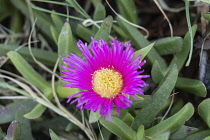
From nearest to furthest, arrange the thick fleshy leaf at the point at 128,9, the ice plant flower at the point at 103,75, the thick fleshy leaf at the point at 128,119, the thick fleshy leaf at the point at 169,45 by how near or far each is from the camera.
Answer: the ice plant flower at the point at 103,75, the thick fleshy leaf at the point at 128,119, the thick fleshy leaf at the point at 169,45, the thick fleshy leaf at the point at 128,9

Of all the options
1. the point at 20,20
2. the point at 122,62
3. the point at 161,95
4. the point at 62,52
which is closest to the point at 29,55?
the point at 62,52

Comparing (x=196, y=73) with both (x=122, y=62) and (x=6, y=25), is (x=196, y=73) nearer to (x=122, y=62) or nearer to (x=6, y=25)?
(x=122, y=62)

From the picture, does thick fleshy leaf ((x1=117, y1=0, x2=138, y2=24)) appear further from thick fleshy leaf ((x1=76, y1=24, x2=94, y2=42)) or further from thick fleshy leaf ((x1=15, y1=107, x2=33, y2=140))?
thick fleshy leaf ((x1=15, y1=107, x2=33, y2=140))

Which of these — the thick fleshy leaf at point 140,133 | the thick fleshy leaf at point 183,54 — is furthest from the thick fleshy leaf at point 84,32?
the thick fleshy leaf at point 140,133

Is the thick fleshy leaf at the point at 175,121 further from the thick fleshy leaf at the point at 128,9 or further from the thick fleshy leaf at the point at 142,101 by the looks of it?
the thick fleshy leaf at the point at 128,9

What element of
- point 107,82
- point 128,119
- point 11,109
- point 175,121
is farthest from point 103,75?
point 11,109

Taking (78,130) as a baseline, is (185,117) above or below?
above

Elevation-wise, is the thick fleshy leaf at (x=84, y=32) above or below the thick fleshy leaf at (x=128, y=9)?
below
